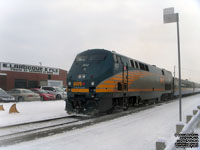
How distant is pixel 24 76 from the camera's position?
3559cm

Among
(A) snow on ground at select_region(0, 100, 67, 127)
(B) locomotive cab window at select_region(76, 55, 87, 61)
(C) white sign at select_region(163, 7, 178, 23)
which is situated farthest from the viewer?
(B) locomotive cab window at select_region(76, 55, 87, 61)

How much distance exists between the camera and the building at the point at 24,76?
3272 cm

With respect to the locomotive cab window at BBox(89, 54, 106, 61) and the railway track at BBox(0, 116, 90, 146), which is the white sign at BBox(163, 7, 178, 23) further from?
the railway track at BBox(0, 116, 90, 146)

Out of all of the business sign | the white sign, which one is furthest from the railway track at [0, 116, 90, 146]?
the business sign

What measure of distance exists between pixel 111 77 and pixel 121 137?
5024 millimetres

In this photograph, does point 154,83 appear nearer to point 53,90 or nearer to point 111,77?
point 111,77

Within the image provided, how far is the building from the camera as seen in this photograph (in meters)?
32.7

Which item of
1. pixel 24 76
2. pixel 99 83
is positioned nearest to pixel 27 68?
pixel 24 76

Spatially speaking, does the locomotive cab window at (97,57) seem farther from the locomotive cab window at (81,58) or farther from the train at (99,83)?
the locomotive cab window at (81,58)

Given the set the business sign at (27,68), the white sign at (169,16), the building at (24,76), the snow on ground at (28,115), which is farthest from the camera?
the business sign at (27,68)

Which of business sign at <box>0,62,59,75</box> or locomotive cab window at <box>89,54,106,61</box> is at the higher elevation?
business sign at <box>0,62,59,75</box>

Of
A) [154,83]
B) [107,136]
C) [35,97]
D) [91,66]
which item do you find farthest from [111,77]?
[35,97]

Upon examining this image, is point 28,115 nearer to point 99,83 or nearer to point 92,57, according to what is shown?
point 99,83

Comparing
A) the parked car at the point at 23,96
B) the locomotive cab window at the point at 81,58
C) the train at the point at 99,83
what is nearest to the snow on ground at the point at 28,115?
the train at the point at 99,83
